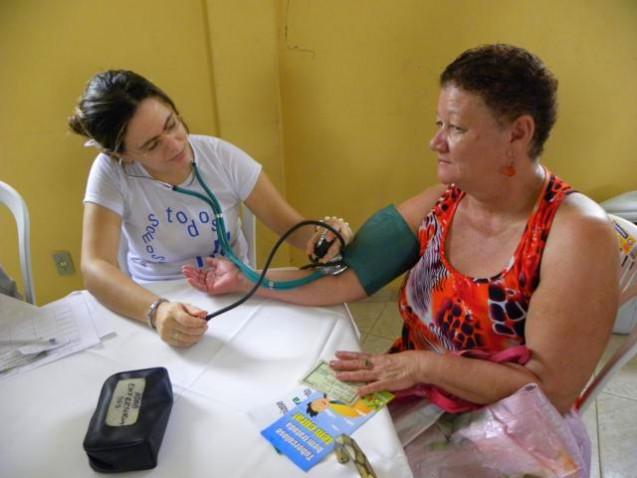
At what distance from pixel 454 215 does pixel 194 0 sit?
1.28m

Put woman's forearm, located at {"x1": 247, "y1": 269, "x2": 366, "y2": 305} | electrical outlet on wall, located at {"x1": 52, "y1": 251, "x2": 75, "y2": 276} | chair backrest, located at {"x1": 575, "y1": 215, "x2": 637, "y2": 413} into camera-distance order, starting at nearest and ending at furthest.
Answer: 1. chair backrest, located at {"x1": 575, "y1": 215, "x2": 637, "y2": 413}
2. woman's forearm, located at {"x1": 247, "y1": 269, "x2": 366, "y2": 305}
3. electrical outlet on wall, located at {"x1": 52, "y1": 251, "x2": 75, "y2": 276}

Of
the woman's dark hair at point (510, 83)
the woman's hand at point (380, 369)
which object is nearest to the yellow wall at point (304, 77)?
the woman's dark hair at point (510, 83)

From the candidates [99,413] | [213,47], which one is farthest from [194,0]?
[99,413]

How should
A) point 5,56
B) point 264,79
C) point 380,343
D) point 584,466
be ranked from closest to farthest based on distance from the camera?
point 584,466
point 5,56
point 264,79
point 380,343

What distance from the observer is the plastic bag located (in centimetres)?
78

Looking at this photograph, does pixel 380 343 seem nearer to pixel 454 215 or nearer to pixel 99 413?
pixel 454 215

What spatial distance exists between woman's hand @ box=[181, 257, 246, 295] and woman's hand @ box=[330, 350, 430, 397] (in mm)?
345

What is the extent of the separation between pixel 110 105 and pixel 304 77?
3.13 feet

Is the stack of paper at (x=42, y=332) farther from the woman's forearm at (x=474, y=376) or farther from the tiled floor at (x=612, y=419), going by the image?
the tiled floor at (x=612, y=419)

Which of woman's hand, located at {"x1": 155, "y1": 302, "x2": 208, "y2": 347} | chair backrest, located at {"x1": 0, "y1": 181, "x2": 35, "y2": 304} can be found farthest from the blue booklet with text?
chair backrest, located at {"x1": 0, "y1": 181, "x2": 35, "y2": 304}

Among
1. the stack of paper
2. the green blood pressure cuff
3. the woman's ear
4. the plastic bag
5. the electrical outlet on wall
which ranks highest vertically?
the woman's ear

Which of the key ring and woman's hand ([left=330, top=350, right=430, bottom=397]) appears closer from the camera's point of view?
the key ring

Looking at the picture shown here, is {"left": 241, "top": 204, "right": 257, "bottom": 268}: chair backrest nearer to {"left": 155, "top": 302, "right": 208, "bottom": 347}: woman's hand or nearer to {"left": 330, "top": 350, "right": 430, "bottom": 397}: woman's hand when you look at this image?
{"left": 155, "top": 302, "right": 208, "bottom": 347}: woman's hand

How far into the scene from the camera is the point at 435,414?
0.91 metres
